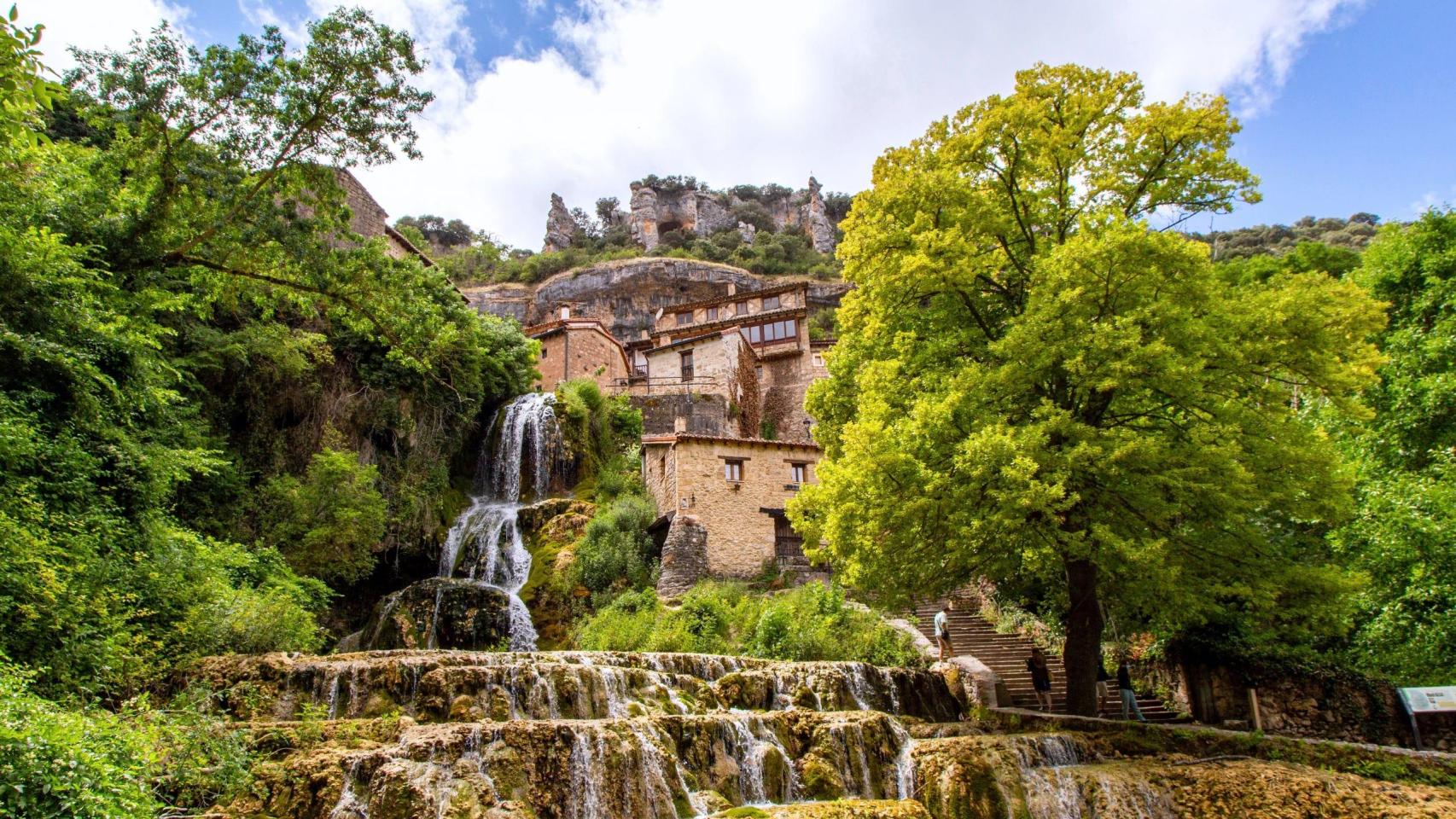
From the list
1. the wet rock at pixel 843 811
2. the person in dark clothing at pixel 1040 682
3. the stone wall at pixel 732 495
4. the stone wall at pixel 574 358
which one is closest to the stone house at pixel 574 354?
the stone wall at pixel 574 358

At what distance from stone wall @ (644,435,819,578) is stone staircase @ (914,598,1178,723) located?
5805mm

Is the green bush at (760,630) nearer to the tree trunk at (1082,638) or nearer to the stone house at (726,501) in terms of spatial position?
the stone house at (726,501)

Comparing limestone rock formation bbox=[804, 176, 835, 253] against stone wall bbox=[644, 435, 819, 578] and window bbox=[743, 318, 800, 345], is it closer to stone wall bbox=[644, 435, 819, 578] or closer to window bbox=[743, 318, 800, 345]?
window bbox=[743, 318, 800, 345]

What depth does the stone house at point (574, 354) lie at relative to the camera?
123 ft

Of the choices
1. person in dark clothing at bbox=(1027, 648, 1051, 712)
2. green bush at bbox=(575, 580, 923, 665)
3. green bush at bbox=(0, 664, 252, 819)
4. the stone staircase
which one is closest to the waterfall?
green bush at bbox=(575, 580, 923, 665)

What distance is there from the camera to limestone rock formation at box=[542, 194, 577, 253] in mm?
82688

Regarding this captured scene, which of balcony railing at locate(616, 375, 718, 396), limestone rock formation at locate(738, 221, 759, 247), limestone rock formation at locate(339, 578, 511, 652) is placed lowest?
limestone rock formation at locate(339, 578, 511, 652)

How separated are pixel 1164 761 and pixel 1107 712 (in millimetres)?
6493

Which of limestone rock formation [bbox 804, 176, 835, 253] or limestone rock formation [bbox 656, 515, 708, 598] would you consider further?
limestone rock formation [bbox 804, 176, 835, 253]

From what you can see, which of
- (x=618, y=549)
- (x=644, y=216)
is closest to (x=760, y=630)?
(x=618, y=549)

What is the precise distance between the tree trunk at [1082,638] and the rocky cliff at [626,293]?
53.5m

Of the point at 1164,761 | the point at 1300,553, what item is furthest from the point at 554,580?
the point at 1300,553

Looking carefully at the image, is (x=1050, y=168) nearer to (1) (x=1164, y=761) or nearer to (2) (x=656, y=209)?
(1) (x=1164, y=761)

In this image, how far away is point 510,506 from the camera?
27.0m
